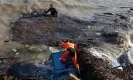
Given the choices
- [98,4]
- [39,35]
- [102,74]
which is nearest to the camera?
[102,74]

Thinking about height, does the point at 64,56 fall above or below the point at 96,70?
A: above

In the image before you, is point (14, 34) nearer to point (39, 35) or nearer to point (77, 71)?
point (39, 35)

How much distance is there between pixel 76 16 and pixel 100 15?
4.99ft

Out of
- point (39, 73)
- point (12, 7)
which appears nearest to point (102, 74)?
point (39, 73)

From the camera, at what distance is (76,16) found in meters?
16.9

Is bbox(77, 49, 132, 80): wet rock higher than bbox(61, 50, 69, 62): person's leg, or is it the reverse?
bbox(61, 50, 69, 62): person's leg

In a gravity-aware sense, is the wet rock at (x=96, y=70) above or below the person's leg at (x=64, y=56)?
below

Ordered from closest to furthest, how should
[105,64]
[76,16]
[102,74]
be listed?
1. [102,74]
2. [105,64]
3. [76,16]

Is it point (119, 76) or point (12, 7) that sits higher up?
point (12, 7)

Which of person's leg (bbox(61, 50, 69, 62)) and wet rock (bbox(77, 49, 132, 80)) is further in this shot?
person's leg (bbox(61, 50, 69, 62))

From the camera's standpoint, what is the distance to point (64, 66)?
9.73 meters

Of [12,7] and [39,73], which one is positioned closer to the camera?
[39,73]

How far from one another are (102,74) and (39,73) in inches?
94.9

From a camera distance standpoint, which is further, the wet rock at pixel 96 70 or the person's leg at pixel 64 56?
the person's leg at pixel 64 56
